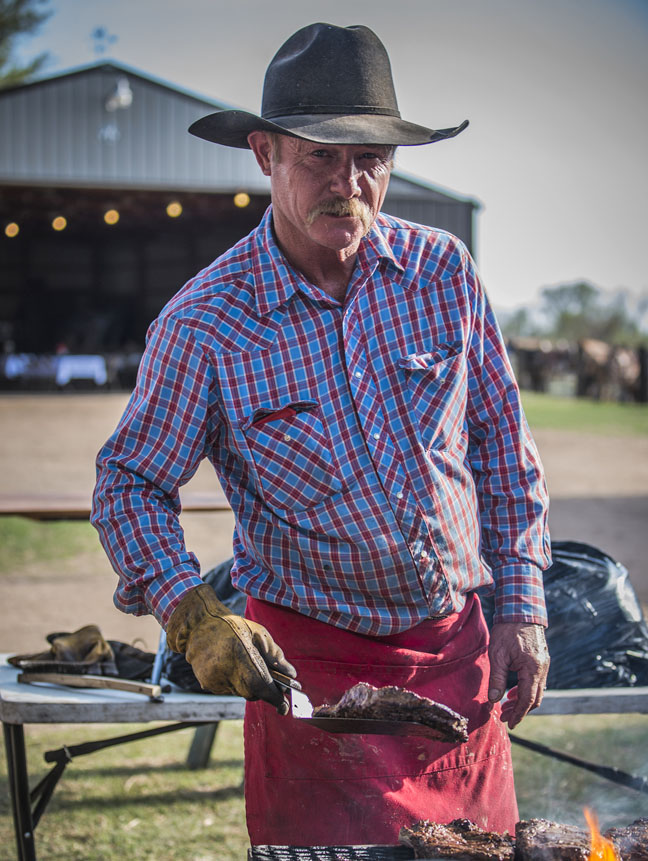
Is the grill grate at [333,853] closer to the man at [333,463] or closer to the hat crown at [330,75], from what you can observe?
the man at [333,463]

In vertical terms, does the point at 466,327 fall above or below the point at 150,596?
above

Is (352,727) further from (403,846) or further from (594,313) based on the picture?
(594,313)

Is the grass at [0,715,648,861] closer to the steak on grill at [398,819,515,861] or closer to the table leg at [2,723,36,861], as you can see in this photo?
the table leg at [2,723,36,861]

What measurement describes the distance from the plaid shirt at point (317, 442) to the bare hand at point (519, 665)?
39mm

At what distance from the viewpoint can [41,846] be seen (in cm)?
334

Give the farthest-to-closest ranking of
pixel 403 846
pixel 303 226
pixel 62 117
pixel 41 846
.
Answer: pixel 62 117, pixel 41 846, pixel 303 226, pixel 403 846

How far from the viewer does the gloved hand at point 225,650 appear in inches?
61.2

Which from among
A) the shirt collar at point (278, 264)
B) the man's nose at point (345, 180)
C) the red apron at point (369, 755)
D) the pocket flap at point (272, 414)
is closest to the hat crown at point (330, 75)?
the man's nose at point (345, 180)

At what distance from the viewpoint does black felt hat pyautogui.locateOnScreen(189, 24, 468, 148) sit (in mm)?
1811

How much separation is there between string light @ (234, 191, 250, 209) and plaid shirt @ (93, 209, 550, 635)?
69.9ft

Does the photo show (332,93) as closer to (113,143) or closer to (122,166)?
(122,166)

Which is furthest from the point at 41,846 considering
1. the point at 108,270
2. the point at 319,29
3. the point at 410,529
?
the point at 108,270

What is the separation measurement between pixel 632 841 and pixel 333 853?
53 centimetres

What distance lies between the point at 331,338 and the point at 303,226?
245 mm
